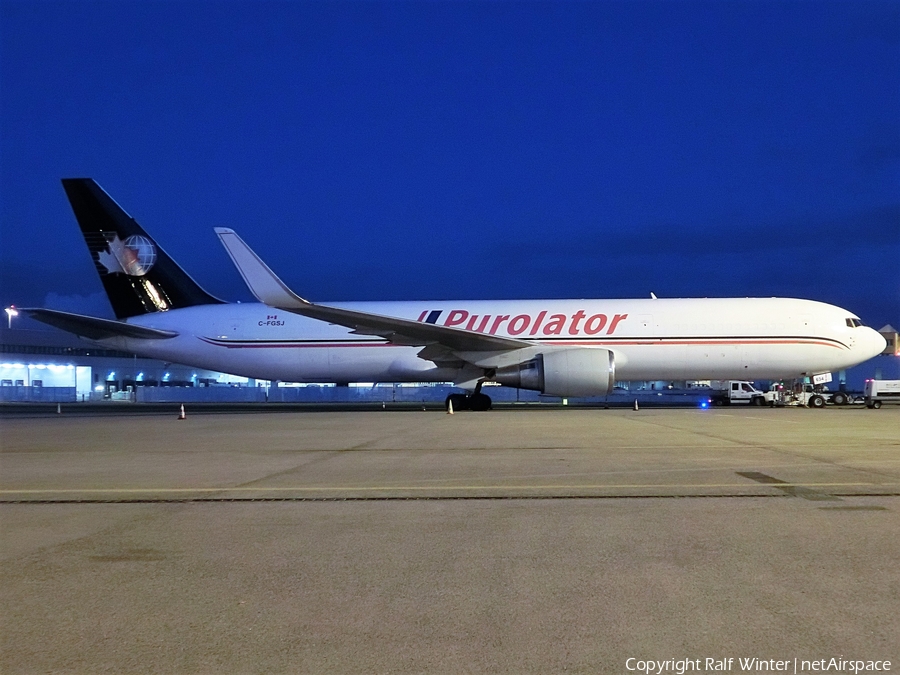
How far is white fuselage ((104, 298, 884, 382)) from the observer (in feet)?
72.6

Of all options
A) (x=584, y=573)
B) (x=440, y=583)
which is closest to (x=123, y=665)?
(x=440, y=583)

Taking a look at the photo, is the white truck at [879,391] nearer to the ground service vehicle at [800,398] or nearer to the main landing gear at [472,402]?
the ground service vehicle at [800,398]

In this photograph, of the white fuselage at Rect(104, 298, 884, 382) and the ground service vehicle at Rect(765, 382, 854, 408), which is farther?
the ground service vehicle at Rect(765, 382, 854, 408)

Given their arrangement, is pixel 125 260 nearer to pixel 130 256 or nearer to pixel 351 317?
pixel 130 256

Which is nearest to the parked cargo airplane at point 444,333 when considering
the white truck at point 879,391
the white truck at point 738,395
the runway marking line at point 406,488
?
the white truck at point 879,391

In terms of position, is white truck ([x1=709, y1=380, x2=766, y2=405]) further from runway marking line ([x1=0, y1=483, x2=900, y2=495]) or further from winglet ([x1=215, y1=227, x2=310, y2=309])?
runway marking line ([x1=0, y1=483, x2=900, y2=495])

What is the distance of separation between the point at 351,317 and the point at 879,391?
65.1 ft

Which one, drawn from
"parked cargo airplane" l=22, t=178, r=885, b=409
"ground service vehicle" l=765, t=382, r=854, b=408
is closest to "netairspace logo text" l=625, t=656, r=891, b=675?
"parked cargo airplane" l=22, t=178, r=885, b=409

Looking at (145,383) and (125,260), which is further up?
(125,260)

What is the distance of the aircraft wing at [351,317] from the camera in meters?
19.4

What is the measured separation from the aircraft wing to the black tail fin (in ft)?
17.5

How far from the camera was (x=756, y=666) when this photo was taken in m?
2.82

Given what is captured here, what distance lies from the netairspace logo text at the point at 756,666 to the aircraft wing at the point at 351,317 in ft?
55.2

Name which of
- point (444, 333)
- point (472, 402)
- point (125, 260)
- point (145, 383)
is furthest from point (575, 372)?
point (145, 383)
